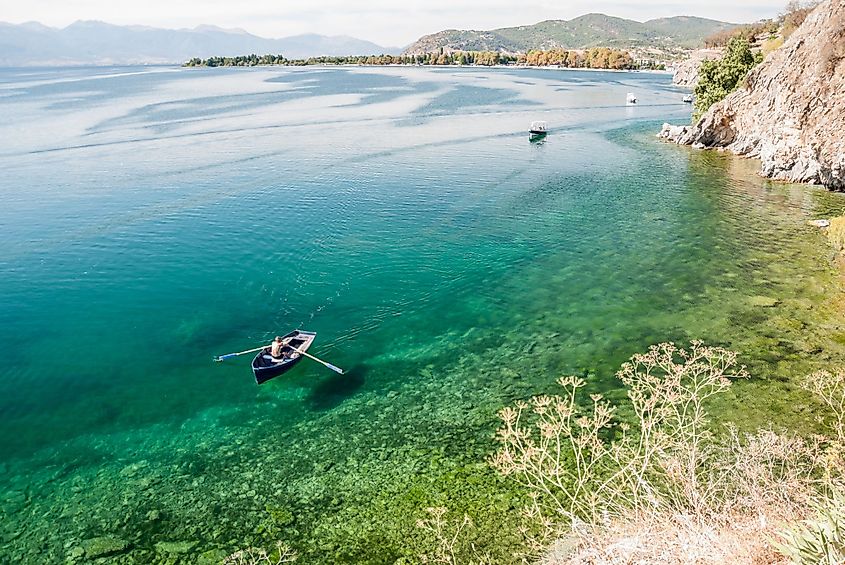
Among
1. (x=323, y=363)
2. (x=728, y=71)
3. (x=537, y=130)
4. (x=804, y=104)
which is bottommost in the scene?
(x=323, y=363)

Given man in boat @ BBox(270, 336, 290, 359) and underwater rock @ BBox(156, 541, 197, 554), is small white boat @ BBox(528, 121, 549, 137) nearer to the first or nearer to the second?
man in boat @ BBox(270, 336, 290, 359)

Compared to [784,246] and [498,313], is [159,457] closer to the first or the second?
[498,313]

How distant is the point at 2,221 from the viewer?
50188 mm

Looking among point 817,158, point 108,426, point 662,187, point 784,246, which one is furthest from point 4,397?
point 817,158

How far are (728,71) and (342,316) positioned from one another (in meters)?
70.4

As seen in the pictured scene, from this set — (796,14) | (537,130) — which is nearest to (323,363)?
(537,130)

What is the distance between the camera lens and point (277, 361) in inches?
1072

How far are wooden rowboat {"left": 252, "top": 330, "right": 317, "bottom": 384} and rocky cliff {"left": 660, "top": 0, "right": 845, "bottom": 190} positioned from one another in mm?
51334

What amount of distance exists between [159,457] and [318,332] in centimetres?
1096

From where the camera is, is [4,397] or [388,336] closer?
[4,397]

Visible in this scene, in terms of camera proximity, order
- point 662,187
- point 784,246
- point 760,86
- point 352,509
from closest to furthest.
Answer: point 352,509, point 784,246, point 662,187, point 760,86

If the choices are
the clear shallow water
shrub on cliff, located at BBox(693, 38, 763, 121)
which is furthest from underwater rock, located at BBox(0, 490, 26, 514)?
shrub on cliff, located at BBox(693, 38, 763, 121)

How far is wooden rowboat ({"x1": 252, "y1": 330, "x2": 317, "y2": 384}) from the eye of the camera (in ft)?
88.0

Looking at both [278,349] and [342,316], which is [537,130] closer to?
[342,316]
